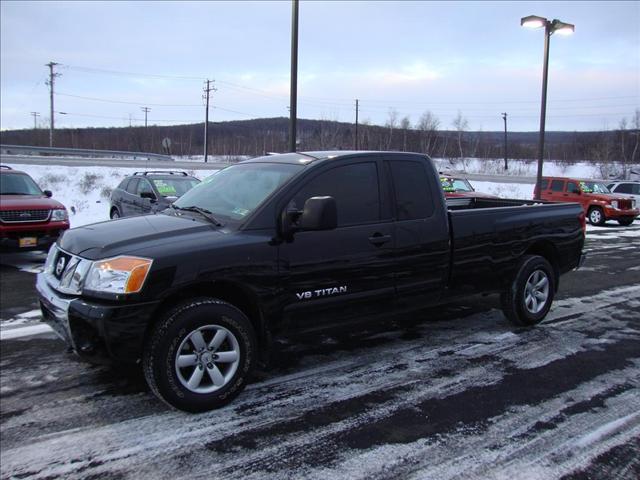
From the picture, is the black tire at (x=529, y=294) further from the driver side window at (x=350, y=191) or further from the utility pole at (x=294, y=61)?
the utility pole at (x=294, y=61)

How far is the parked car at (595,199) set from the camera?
765 inches

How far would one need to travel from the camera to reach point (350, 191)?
4277mm

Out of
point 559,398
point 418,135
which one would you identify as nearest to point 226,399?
point 559,398

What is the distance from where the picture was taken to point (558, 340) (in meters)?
5.20

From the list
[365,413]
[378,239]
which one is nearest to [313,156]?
[378,239]

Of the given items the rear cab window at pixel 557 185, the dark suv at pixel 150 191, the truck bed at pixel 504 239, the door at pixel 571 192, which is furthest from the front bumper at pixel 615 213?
the dark suv at pixel 150 191

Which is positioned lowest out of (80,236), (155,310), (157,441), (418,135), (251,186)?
(157,441)

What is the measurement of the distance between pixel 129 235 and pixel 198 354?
1.00 meters

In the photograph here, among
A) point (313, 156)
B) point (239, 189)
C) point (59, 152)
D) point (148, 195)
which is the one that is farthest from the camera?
point (59, 152)

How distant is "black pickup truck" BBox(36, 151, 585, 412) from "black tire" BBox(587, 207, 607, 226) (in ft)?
55.3

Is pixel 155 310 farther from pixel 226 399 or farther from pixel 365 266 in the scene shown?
pixel 365 266

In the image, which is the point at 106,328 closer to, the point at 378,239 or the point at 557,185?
the point at 378,239

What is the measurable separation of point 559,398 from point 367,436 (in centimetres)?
158

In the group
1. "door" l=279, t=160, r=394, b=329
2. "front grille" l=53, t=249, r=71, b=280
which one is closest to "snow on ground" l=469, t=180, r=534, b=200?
"door" l=279, t=160, r=394, b=329
